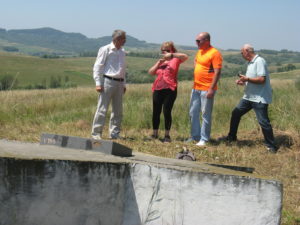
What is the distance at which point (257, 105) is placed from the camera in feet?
23.7

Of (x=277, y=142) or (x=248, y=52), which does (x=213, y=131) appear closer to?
(x=277, y=142)

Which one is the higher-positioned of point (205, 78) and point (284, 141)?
point (205, 78)

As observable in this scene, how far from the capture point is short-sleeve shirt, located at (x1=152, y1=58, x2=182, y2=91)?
7617 mm

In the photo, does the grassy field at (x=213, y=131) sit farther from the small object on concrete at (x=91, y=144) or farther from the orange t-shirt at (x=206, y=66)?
the small object on concrete at (x=91, y=144)

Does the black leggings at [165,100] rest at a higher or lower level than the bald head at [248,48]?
lower

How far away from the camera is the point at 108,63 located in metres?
7.46

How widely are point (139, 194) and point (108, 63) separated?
409 cm

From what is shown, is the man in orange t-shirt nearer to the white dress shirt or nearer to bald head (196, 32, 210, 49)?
bald head (196, 32, 210, 49)

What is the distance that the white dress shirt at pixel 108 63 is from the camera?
292 inches

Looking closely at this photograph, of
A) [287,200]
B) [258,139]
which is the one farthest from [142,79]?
[287,200]

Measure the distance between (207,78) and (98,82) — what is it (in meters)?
1.80

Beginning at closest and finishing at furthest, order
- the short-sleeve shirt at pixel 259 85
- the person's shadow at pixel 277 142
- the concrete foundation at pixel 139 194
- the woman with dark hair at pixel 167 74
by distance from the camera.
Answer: the concrete foundation at pixel 139 194
the short-sleeve shirt at pixel 259 85
the woman with dark hair at pixel 167 74
the person's shadow at pixel 277 142

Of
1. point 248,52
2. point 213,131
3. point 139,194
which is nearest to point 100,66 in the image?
point 248,52

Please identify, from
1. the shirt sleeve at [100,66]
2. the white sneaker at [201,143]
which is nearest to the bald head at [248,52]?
the white sneaker at [201,143]
